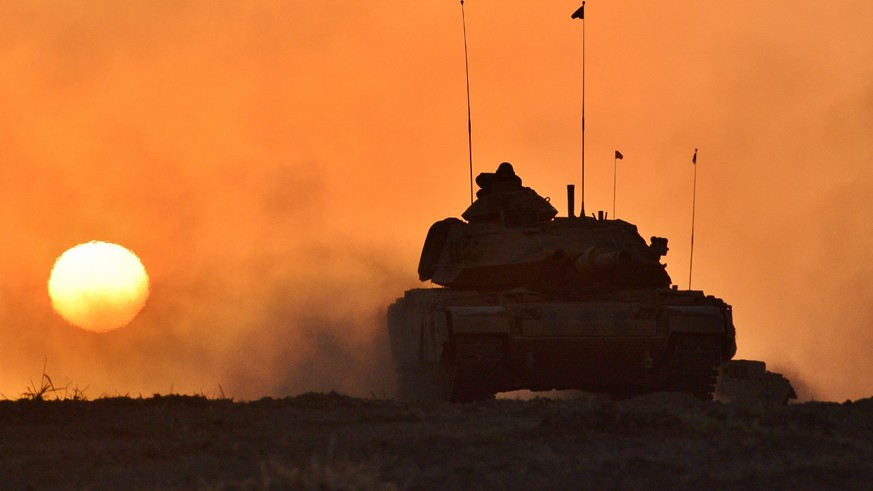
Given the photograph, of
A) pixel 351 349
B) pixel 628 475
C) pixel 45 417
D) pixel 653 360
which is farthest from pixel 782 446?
pixel 351 349

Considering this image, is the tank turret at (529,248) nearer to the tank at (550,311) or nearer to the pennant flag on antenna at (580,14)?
the tank at (550,311)

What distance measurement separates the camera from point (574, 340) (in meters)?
19.0

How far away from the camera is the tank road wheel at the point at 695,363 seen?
1947cm

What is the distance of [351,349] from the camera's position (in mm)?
28578

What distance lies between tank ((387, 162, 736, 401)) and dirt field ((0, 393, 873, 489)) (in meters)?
4.62

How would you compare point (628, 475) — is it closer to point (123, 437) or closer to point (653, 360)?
point (123, 437)

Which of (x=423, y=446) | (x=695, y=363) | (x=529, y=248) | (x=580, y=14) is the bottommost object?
(x=423, y=446)

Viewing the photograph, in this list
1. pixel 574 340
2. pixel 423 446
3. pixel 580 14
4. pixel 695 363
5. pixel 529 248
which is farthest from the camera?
pixel 580 14

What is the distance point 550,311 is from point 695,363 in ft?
7.11

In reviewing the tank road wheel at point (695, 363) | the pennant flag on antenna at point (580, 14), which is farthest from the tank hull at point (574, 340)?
the pennant flag on antenna at point (580, 14)

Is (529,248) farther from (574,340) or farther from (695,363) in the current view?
(695,363)

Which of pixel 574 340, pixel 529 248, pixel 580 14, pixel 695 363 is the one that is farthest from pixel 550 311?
pixel 580 14

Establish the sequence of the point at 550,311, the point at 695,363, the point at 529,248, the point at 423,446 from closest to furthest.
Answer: the point at 423,446 < the point at 550,311 < the point at 695,363 < the point at 529,248

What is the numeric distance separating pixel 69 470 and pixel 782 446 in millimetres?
5134
